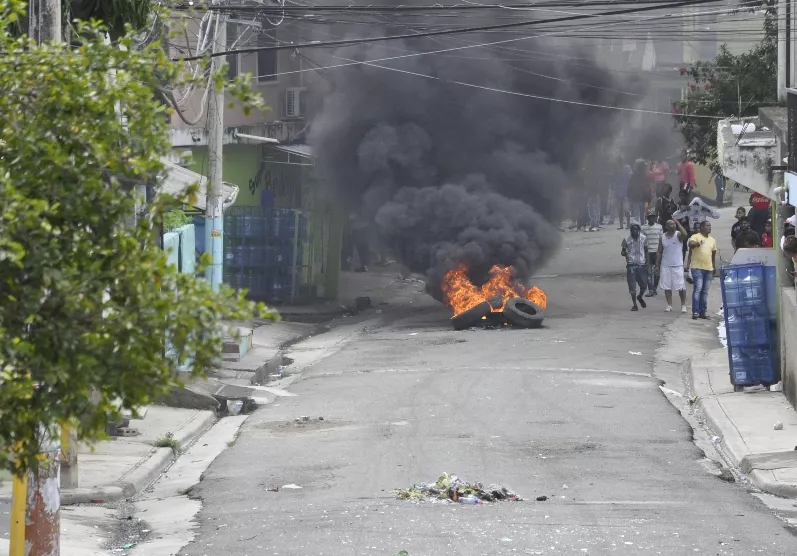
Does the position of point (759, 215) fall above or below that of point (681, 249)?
above

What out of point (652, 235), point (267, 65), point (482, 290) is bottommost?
point (482, 290)

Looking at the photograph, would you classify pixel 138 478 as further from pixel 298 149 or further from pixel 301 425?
pixel 298 149

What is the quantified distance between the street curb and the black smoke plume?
11630mm

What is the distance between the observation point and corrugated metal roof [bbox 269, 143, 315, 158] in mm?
27562

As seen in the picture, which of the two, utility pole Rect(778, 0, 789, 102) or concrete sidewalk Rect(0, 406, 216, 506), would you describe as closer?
concrete sidewalk Rect(0, 406, 216, 506)

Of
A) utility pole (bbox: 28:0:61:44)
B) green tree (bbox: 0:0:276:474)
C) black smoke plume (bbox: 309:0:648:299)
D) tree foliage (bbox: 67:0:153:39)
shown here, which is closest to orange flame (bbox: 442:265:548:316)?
black smoke plume (bbox: 309:0:648:299)

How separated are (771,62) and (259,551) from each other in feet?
59.6

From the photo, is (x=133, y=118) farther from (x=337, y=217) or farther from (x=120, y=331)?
(x=337, y=217)

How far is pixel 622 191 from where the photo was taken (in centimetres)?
3331

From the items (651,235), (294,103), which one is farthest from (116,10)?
(294,103)

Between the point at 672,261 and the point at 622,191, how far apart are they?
1231cm

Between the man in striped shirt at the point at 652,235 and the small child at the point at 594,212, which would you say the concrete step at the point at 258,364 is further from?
the small child at the point at 594,212

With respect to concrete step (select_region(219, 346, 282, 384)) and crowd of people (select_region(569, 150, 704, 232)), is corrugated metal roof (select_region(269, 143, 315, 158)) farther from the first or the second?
concrete step (select_region(219, 346, 282, 384))

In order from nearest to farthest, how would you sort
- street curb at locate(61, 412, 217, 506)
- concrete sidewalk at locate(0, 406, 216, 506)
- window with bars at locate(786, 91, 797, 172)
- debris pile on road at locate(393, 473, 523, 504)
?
debris pile on road at locate(393, 473, 523, 504), street curb at locate(61, 412, 217, 506), concrete sidewalk at locate(0, 406, 216, 506), window with bars at locate(786, 91, 797, 172)
